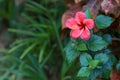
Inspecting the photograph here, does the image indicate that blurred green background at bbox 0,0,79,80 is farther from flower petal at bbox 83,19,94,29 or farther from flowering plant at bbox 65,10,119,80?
flower petal at bbox 83,19,94,29

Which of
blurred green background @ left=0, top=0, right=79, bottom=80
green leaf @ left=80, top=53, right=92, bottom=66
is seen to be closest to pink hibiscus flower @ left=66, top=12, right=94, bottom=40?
green leaf @ left=80, top=53, right=92, bottom=66

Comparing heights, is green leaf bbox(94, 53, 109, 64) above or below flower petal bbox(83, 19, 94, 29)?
below

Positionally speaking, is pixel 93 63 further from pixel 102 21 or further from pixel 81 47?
pixel 102 21

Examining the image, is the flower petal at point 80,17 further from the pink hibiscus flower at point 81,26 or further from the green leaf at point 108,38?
the green leaf at point 108,38

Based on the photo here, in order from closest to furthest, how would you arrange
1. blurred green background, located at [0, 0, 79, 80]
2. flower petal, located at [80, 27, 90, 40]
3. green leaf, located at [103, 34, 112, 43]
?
1. flower petal, located at [80, 27, 90, 40]
2. green leaf, located at [103, 34, 112, 43]
3. blurred green background, located at [0, 0, 79, 80]

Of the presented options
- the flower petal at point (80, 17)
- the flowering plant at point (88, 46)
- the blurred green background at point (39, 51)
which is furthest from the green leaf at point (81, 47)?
the blurred green background at point (39, 51)

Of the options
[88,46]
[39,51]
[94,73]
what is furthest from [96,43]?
[39,51]
